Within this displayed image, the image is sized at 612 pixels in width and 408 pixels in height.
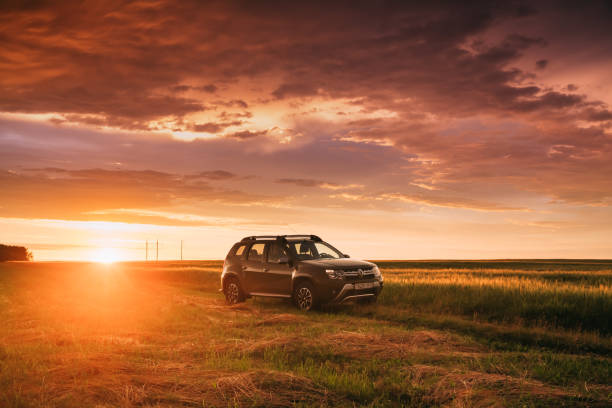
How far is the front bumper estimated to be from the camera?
15287 millimetres

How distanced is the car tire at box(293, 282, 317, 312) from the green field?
47 cm

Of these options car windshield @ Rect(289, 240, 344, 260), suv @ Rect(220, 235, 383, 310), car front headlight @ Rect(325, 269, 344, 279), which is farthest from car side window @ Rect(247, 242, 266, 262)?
car front headlight @ Rect(325, 269, 344, 279)

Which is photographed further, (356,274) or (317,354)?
(356,274)

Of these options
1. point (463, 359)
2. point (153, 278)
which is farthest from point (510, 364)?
point (153, 278)


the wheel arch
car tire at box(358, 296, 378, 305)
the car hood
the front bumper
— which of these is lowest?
car tire at box(358, 296, 378, 305)

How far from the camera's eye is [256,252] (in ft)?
59.4

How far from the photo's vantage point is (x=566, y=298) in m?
15.0

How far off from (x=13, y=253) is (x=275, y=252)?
10492 cm

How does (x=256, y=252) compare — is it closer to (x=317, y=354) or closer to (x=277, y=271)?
(x=277, y=271)

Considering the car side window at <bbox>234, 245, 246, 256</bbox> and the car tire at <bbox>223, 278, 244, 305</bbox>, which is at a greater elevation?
the car side window at <bbox>234, 245, 246, 256</bbox>

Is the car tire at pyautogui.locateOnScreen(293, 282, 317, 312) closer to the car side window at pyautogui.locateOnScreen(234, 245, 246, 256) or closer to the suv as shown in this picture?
the suv

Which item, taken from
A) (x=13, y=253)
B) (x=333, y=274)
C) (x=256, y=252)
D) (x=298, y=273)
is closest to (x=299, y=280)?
(x=298, y=273)

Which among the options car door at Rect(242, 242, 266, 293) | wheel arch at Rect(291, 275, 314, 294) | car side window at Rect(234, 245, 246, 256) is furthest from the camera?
car side window at Rect(234, 245, 246, 256)

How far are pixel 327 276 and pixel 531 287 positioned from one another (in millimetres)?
6847
